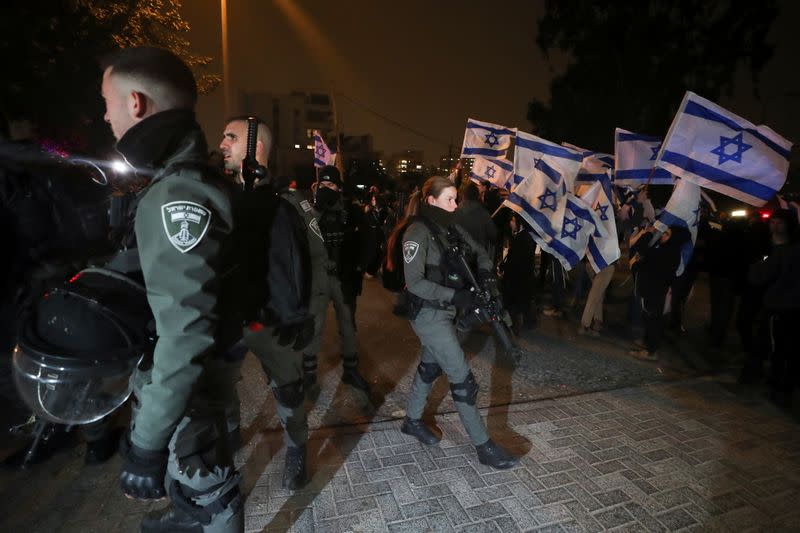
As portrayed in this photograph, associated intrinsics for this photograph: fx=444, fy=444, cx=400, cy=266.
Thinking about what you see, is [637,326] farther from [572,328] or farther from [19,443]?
[19,443]

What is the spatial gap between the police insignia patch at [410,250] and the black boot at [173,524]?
2011 mm

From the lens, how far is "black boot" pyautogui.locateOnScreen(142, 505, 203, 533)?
76.0 inches

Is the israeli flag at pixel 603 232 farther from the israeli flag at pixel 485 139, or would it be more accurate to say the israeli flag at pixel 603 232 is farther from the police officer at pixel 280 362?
the police officer at pixel 280 362

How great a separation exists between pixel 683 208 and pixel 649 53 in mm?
21649

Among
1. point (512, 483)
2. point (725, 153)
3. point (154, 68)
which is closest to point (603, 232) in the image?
point (725, 153)

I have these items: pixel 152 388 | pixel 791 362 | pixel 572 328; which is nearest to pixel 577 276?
pixel 572 328

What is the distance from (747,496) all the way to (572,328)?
417 cm

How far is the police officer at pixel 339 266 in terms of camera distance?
14.3ft

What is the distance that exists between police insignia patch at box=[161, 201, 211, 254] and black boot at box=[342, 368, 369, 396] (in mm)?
3300

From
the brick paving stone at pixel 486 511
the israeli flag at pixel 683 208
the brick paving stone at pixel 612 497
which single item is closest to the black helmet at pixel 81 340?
the brick paving stone at pixel 486 511

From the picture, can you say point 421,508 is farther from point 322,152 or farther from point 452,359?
point 322,152

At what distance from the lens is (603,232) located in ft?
20.5

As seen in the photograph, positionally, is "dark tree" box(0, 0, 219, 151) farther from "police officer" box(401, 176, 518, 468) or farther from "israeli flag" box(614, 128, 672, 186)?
"israeli flag" box(614, 128, 672, 186)

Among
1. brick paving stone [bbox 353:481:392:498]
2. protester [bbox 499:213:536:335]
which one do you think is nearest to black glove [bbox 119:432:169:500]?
brick paving stone [bbox 353:481:392:498]
